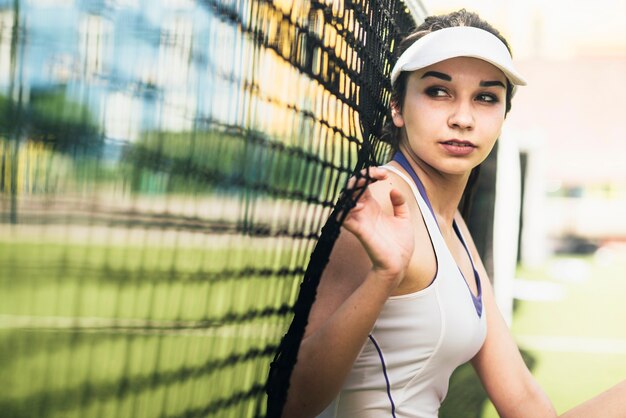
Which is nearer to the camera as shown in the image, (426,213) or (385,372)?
(385,372)

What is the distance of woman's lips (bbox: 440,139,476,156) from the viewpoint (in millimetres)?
1978

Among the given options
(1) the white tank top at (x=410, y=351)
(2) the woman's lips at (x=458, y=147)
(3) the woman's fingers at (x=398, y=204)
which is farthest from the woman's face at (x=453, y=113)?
(3) the woman's fingers at (x=398, y=204)

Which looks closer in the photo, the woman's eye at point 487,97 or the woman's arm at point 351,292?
the woman's arm at point 351,292

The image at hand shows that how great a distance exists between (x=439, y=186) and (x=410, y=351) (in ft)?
1.42

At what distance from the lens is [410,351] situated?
1866 mm

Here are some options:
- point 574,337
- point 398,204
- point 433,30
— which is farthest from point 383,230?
point 574,337

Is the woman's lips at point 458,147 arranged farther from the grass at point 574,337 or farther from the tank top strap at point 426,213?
the grass at point 574,337

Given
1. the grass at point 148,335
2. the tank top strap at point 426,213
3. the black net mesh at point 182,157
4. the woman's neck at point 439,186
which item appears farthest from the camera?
the woman's neck at point 439,186

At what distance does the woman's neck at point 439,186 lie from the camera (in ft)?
6.77

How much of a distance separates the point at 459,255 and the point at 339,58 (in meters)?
0.58

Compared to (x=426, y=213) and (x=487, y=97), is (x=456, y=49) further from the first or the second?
(x=426, y=213)

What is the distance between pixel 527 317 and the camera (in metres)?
7.99

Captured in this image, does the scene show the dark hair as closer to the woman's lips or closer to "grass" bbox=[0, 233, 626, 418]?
the woman's lips

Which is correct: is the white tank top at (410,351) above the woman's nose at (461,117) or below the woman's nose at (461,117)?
below
